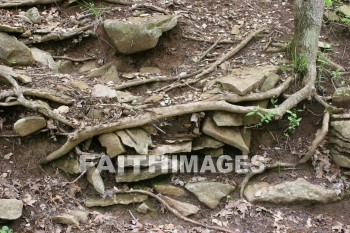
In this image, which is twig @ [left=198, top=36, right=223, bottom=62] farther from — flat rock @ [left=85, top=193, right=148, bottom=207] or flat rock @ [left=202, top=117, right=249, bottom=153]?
flat rock @ [left=85, top=193, right=148, bottom=207]

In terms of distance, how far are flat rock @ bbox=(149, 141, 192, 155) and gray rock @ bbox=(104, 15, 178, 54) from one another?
1579mm

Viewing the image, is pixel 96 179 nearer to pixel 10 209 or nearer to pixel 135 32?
pixel 10 209

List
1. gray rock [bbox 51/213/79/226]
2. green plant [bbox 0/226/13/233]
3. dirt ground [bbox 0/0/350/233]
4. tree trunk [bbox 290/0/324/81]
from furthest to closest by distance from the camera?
tree trunk [bbox 290/0/324/81]
dirt ground [bbox 0/0/350/233]
gray rock [bbox 51/213/79/226]
green plant [bbox 0/226/13/233]

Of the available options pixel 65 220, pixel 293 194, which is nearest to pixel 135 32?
pixel 65 220

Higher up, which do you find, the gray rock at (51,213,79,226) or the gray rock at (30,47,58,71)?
the gray rock at (30,47,58,71)

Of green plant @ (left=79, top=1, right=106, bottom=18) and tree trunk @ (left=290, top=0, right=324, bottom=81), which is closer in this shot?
tree trunk @ (left=290, top=0, right=324, bottom=81)

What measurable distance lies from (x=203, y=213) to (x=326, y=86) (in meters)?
2.51

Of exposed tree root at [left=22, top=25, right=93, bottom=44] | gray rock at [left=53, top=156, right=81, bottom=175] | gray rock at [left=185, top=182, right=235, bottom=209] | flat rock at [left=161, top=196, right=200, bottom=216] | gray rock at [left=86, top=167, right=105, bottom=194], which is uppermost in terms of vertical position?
exposed tree root at [left=22, top=25, right=93, bottom=44]

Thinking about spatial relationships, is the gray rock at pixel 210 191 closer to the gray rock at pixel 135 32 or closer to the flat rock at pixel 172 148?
the flat rock at pixel 172 148

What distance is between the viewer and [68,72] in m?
6.33

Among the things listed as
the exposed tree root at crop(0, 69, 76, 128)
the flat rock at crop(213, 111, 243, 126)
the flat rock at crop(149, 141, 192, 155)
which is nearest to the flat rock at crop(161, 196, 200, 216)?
the flat rock at crop(149, 141, 192, 155)

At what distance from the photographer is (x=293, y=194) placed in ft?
17.5

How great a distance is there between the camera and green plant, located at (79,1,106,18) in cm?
669

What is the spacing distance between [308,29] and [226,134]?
6.11 feet
